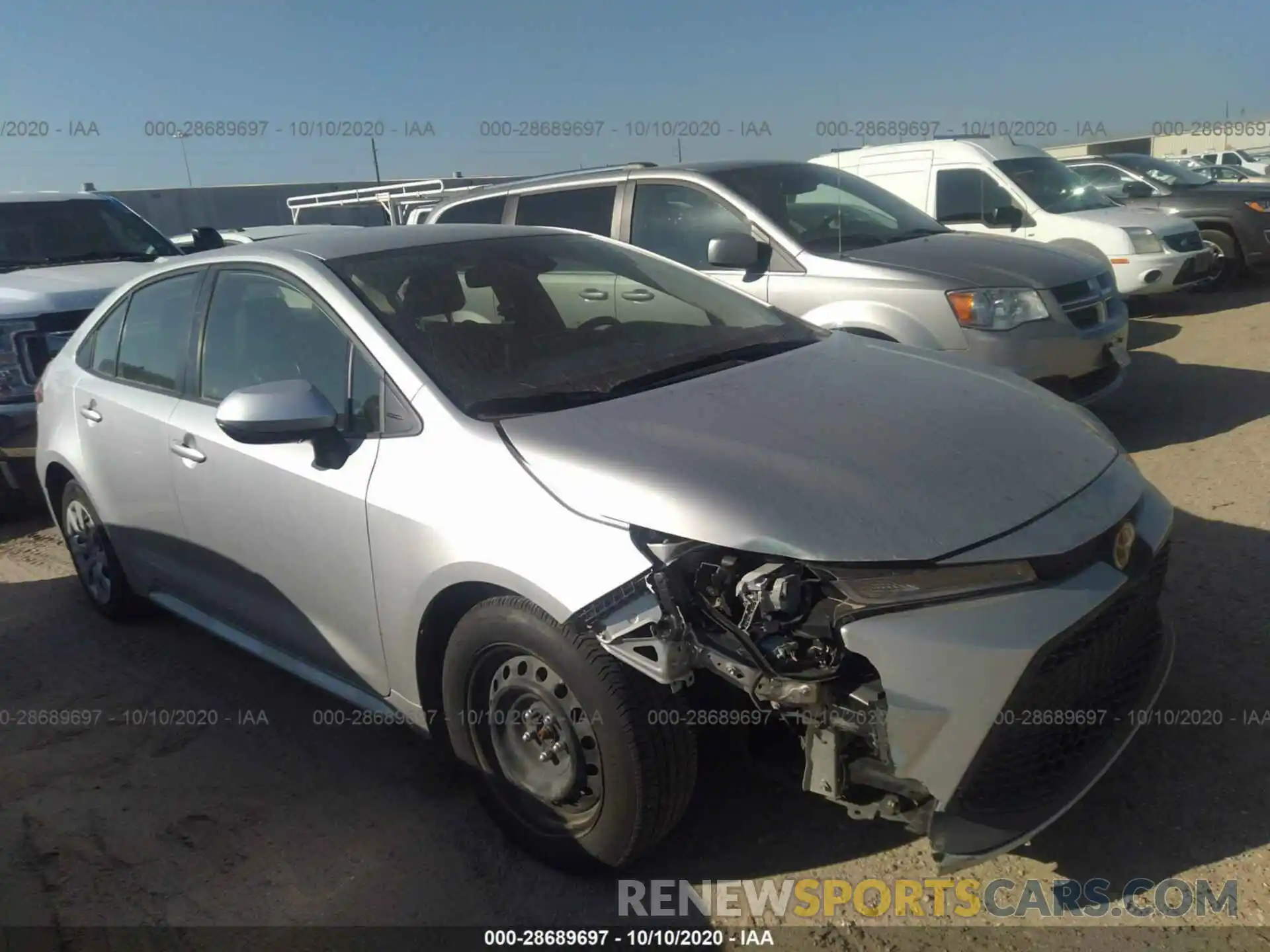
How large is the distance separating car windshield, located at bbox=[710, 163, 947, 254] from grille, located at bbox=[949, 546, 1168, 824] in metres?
3.74

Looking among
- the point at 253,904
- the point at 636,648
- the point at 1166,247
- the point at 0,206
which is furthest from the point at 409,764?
the point at 1166,247

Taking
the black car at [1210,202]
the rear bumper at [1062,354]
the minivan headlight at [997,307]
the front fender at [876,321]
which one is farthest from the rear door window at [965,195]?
the front fender at [876,321]

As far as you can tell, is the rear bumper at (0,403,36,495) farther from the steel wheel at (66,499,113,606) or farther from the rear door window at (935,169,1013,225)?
the rear door window at (935,169,1013,225)

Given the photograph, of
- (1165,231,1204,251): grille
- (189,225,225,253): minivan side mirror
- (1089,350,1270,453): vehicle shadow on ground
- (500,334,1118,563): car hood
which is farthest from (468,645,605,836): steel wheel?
(1165,231,1204,251): grille

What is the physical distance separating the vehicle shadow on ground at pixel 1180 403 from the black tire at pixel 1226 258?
4.03 meters

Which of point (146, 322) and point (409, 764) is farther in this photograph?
point (146, 322)

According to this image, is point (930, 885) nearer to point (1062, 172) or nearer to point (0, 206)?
point (0, 206)

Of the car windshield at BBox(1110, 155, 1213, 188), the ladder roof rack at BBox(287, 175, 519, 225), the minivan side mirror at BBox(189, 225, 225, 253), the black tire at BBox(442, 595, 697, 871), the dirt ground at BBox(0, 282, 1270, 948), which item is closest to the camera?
the black tire at BBox(442, 595, 697, 871)

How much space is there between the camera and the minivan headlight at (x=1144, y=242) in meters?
9.22

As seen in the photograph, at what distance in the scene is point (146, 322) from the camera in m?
4.07

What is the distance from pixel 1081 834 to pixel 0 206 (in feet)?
27.0

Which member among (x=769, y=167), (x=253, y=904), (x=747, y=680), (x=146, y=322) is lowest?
(x=253, y=904)

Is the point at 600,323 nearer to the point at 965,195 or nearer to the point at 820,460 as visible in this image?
the point at 820,460

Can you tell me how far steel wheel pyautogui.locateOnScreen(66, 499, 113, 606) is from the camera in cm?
444
